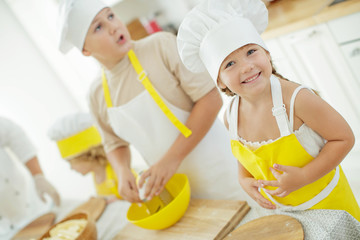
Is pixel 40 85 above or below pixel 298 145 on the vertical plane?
above

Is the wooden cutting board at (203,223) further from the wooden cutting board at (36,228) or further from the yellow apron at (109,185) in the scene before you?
the wooden cutting board at (36,228)

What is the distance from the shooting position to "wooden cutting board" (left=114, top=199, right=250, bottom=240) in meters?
0.89

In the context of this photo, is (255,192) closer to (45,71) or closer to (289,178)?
(289,178)

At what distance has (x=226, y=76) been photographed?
698 mm

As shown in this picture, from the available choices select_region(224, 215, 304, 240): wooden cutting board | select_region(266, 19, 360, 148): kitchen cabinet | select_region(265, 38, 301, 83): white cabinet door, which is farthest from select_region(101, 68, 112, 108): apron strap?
select_region(265, 38, 301, 83): white cabinet door

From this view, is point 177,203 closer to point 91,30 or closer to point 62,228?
point 62,228

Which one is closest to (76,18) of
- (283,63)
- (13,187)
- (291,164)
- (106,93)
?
(106,93)

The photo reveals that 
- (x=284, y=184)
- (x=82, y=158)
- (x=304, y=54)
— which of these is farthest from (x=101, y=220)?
(x=304, y=54)

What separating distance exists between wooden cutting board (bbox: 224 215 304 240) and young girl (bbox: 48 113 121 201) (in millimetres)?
946

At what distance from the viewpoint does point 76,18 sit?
105cm

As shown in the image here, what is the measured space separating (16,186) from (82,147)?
0.60 m

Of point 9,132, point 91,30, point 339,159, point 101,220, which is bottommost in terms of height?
point 101,220

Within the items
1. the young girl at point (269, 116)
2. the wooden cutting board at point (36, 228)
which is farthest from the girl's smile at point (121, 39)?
the wooden cutting board at point (36, 228)

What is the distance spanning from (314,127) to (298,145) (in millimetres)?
50
